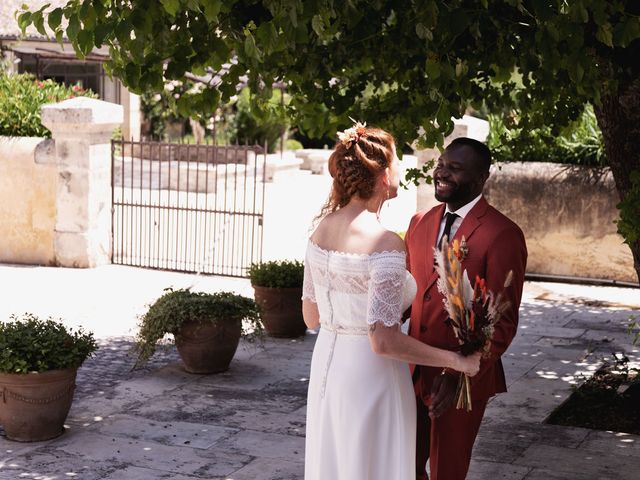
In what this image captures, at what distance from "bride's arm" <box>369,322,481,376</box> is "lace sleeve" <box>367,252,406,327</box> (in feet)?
0.12

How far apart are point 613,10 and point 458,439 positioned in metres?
2.56

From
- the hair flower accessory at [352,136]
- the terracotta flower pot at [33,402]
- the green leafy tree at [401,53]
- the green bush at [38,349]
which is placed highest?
the green leafy tree at [401,53]

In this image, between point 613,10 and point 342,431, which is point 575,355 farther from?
point 342,431

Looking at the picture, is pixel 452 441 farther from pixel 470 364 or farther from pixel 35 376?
pixel 35 376

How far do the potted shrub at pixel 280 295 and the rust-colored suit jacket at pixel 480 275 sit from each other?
16.3 feet

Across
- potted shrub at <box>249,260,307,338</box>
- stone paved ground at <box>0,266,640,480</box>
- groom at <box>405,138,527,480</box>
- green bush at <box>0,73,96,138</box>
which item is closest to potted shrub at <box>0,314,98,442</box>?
stone paved ground at <box>0,266,640,480</box>

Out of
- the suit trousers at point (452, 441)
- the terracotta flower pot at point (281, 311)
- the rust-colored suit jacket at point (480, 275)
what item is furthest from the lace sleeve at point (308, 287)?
the terracotta flower pot at point (281, 311)

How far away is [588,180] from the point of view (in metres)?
13.3

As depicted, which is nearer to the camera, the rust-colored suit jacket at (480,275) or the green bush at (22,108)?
the rust-colored suit jacket at (480,275)

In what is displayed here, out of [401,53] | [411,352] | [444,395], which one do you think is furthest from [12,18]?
[411,352]

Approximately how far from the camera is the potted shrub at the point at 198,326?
8.58m

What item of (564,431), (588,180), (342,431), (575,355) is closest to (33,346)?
(342,431)

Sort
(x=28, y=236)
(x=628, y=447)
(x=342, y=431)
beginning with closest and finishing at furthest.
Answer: (x=342, y=431)
(x=628, y=447)
(x=28, y=236)

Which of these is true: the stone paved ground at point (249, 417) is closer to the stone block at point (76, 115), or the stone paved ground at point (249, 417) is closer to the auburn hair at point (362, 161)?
the auburn hair at point (362, 161)
